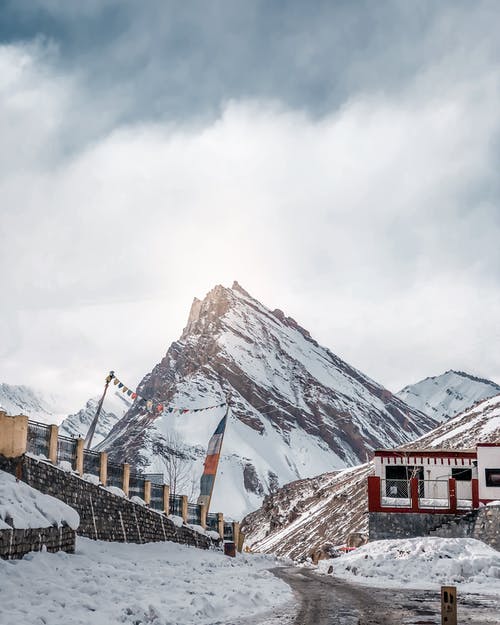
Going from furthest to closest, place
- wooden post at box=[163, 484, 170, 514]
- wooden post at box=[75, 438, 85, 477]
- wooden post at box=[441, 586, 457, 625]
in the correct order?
1. wooden post at box=[163, 484, 170, 514]
2. wooden post at box=[75, 438, 85, 477]
3. wooden post at box=[441, 586, 457, 625]

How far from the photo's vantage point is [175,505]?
38.8 meters

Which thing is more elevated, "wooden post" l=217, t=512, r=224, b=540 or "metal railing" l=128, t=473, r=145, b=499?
"metal railing" l=128, t=473, r=145, b=499

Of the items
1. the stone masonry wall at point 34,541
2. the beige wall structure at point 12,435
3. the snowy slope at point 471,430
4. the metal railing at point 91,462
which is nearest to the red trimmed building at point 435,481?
the metal railing at point 91,462

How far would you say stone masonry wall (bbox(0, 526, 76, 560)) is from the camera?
1519cm

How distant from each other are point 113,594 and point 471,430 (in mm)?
82335

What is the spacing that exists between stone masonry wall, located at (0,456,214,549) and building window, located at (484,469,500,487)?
59.3ft

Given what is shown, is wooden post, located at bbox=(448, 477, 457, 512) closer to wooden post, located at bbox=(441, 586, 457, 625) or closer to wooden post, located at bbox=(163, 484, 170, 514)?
wooden post, located at bbox=(163, 484, 170, 514)

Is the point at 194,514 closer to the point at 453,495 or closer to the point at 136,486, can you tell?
the point at 136,486

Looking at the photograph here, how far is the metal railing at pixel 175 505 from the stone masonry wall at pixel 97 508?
1.43 metres

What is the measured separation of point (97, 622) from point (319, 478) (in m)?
120

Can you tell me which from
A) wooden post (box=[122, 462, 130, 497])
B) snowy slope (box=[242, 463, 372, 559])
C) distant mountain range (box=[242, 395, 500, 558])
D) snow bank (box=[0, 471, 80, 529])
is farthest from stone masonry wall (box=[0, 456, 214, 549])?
distant mountain range (box=[242, 395, 500, 558])

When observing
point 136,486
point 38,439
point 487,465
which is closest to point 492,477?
point 487,465

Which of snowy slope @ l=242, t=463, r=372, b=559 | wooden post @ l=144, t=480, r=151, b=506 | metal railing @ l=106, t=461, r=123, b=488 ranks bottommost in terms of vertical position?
snowy slope @ l=242, t=463, r=372, b=559

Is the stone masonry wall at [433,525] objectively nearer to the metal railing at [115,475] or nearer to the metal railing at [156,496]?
the metal railing at [156,496]
